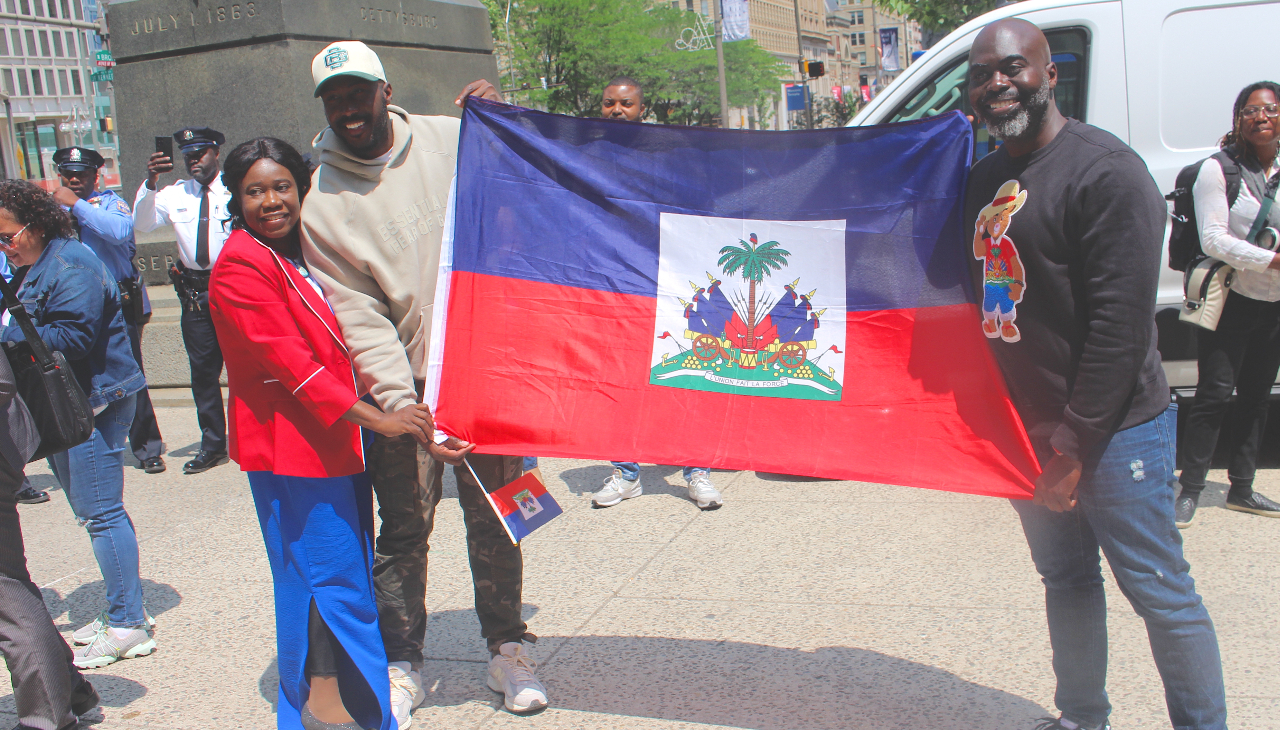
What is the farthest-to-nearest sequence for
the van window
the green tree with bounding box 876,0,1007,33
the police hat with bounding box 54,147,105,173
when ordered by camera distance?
the green tree with bounding box 876,0,1007,33 < the police hat with bounding box 54,147,105,173 < the van window

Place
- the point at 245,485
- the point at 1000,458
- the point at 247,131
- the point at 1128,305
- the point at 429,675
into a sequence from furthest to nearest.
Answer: the point at 247,131 < the point at 245,485 < the point at 429,675 < the point at 1000,458 < the point at 1128,305

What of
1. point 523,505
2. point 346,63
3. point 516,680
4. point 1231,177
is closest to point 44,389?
point 346,63

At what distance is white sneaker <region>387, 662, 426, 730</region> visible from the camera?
3.19 metres

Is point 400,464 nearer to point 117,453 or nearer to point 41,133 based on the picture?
point 117,453

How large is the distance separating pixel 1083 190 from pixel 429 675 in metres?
2.66

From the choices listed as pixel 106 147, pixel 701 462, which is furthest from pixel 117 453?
pixel 106 147

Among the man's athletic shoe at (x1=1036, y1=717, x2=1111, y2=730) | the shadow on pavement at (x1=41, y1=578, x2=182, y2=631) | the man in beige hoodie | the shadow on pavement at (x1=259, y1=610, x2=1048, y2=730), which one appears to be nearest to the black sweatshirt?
the man's athletic shoe at (x1=1036, y1=717, x2=1111, y2=730)

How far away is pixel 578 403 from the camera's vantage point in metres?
3.13

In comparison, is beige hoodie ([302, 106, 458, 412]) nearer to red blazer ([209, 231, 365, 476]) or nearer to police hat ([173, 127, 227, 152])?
red blazer ([209, 231, 365, 476])

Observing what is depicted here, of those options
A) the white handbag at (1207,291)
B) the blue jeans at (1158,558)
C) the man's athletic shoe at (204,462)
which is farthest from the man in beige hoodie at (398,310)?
the man's athletic shoe at (204,462)

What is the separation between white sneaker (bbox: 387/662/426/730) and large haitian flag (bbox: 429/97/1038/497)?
84cm

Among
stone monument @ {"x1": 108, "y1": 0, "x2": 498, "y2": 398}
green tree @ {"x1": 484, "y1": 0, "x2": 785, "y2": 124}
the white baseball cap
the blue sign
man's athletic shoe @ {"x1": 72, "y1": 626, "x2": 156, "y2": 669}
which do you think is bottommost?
man's athletic shoe @ {"x1": 72, "y1": 626, "x2": 156, "y2": 669}

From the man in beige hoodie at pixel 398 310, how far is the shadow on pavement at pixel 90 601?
1684 millimetres

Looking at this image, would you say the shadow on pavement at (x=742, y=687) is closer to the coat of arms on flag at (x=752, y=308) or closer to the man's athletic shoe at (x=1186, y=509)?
the coat of arms on flag at (x=752, y=308)
